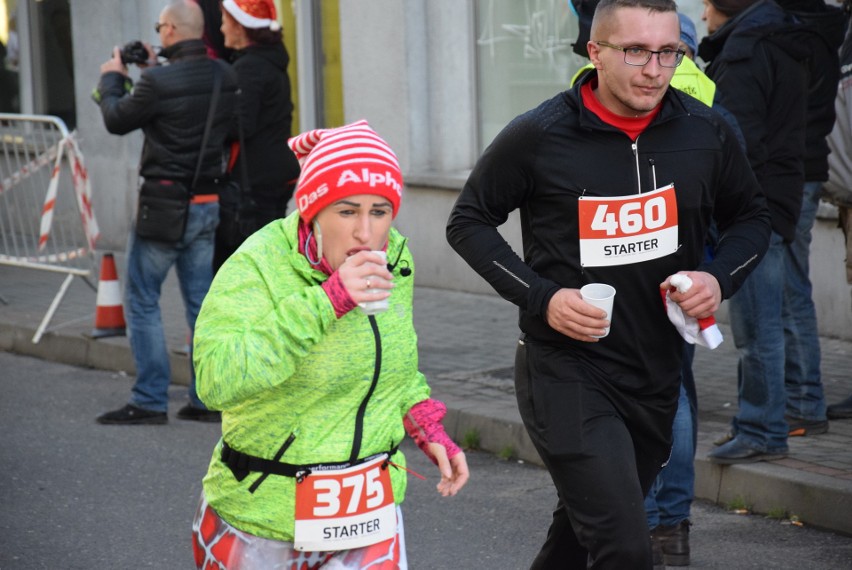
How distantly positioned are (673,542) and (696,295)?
1.71m

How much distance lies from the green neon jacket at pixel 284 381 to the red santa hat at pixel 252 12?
4792 mm

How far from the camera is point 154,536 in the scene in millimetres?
5848

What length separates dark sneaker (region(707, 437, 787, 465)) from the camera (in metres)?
6.06

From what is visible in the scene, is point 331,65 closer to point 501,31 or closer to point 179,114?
point 501,31

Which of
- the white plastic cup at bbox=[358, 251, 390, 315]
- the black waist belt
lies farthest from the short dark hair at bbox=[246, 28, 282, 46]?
the white plastic cup at bbox=[358, 251, 390, 315]

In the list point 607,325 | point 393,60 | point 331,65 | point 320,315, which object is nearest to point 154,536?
point 607,325

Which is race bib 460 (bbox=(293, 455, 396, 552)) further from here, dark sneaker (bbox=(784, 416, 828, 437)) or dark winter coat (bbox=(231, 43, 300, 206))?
dark winter coat (bbox=(231, 43, 300, 206))

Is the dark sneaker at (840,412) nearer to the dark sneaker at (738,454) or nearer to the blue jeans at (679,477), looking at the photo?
the dark sneaker at (738,454)

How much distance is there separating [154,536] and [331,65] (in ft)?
24.1

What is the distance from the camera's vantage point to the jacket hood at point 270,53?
26.5ft

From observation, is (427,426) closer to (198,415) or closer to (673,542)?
(673,542)

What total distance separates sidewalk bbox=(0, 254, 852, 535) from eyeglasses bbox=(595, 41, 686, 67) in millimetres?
2456

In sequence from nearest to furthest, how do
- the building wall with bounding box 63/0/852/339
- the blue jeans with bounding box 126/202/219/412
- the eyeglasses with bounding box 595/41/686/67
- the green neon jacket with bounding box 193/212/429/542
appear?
the green neon jacket with bounding box 193/212/429/542 → the eyeglasses with bounding box 595/41/686/67 → the blue jeans with bounding box 126/202/219/412 → the building wall with bounding box 63/0/852/339

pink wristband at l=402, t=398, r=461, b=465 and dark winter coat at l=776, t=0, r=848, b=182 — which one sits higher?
dark winter coat at l=776, t=0, r=848, b=182
